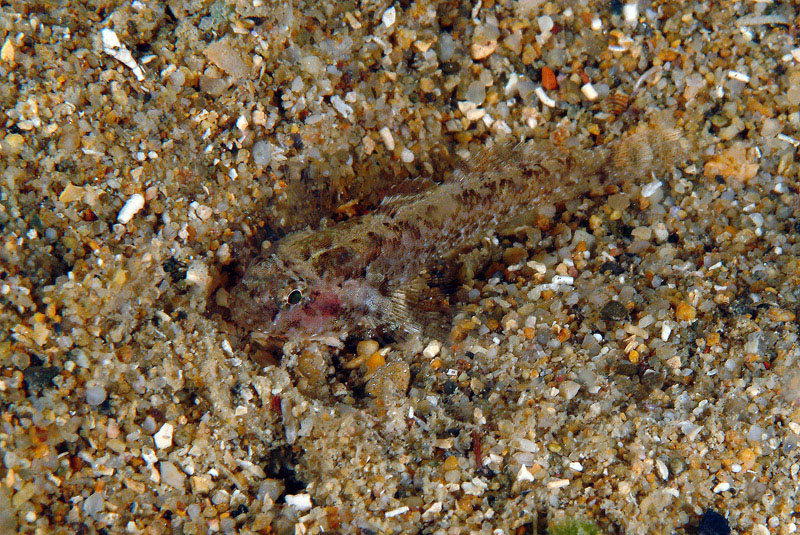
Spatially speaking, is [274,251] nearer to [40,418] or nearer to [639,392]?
[40,418]

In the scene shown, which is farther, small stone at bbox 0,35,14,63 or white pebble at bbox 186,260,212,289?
white pebble at bbox 186,260,212,289

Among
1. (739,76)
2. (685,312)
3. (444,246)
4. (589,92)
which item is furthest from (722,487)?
(739,76)

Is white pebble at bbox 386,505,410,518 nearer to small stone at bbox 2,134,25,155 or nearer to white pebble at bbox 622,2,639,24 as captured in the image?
small stone at bbox 2,134,25,155

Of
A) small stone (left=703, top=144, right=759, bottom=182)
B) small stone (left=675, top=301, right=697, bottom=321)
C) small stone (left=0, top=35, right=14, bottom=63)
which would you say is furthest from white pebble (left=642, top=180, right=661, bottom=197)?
small stone (left=0, top=35, right=14, bottom=63)

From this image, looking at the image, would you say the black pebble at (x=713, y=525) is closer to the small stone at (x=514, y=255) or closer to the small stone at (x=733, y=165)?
the small stone at (x=514, y=255)

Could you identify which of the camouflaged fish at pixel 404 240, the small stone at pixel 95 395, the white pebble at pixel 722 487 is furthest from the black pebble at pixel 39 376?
the white pebble at pixel 722 487

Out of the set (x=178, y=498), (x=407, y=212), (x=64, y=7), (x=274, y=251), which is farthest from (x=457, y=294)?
(x=64, y=7)
